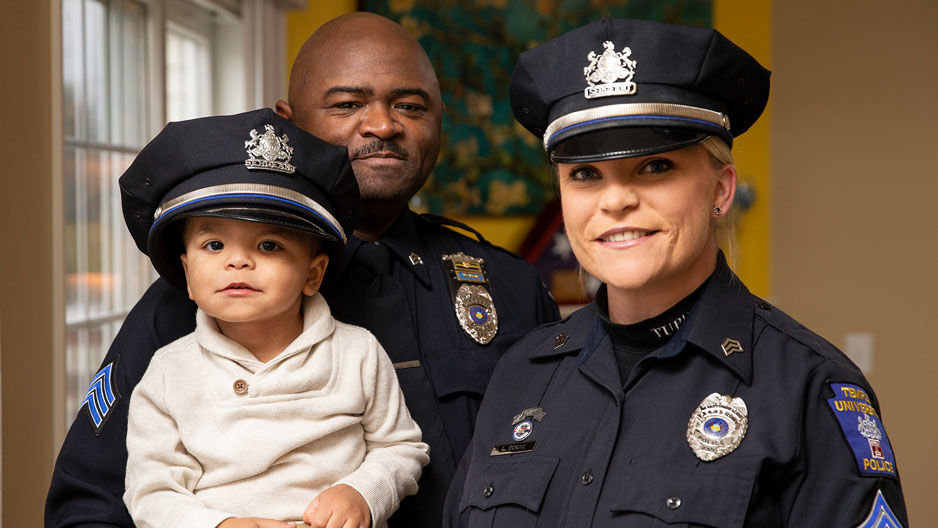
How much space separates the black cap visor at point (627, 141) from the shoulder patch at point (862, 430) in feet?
1.28

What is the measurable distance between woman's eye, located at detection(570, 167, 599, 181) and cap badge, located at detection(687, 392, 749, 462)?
0.36m

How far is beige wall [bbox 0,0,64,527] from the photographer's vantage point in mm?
1784

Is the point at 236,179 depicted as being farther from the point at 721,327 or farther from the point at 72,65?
the point at 72,65

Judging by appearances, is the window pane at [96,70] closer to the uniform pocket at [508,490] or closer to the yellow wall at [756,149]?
the uniform pocket at [508,490]

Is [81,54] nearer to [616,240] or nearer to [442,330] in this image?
[442,330]

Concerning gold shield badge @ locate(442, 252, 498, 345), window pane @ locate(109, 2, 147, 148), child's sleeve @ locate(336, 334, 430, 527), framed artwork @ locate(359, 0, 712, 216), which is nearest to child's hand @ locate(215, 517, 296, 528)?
child's sleeve @ locate(336, 334, 430, 527)

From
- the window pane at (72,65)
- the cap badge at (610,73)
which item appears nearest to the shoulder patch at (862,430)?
the cap badge at (610,73)

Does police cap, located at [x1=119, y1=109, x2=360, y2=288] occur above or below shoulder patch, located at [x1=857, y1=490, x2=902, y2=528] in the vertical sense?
above

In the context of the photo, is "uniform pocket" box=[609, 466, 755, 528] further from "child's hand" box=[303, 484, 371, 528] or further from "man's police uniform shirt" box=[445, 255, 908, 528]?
"child's hand" box=[303, 484, 371, 528]

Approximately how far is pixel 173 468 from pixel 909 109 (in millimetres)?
3783

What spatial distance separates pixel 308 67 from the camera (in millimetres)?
2047

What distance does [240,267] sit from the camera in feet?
4.93

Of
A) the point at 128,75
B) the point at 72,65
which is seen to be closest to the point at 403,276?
the point at 72,65

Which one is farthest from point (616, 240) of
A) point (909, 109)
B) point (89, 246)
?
point (909, 109)
